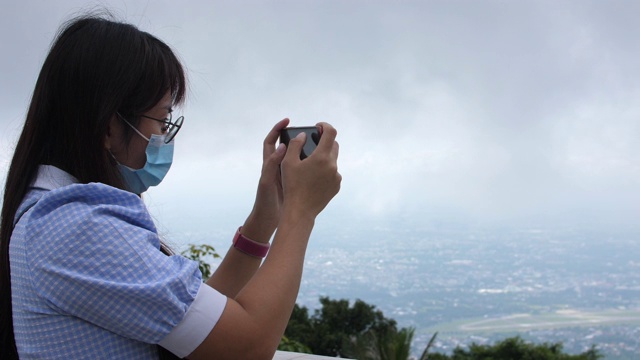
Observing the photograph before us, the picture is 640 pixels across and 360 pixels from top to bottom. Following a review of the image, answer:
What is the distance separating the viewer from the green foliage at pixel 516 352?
23.4ft

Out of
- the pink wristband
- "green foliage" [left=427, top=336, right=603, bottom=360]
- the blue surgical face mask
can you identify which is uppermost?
the blue surgical face mask

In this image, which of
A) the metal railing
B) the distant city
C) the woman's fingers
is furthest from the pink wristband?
the distant city

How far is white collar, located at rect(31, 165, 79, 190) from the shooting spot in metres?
1.07

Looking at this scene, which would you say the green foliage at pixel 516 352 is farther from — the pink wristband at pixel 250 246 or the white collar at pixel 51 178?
the white collar at pixel 51 178

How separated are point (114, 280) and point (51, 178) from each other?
0.27 metres

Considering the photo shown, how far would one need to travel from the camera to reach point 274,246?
104 cm

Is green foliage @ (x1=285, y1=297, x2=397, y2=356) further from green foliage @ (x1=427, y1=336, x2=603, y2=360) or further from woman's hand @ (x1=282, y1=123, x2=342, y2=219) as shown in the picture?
woman's hand @ (x1=282, y1=123, x2=342, y2=219)

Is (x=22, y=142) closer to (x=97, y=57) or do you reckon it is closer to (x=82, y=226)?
(x=97, y=57)

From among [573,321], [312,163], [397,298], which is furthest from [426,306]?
[312,163]

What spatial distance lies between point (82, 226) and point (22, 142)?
1.02 ft

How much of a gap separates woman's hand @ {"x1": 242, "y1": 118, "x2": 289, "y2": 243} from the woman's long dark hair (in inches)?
10.9

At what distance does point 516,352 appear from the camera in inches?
292

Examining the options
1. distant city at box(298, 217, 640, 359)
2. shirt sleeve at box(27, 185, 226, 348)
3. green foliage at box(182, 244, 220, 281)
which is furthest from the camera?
distant city at box(298, 217, 640, 359)

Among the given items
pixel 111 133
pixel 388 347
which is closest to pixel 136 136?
pixel 111 133
